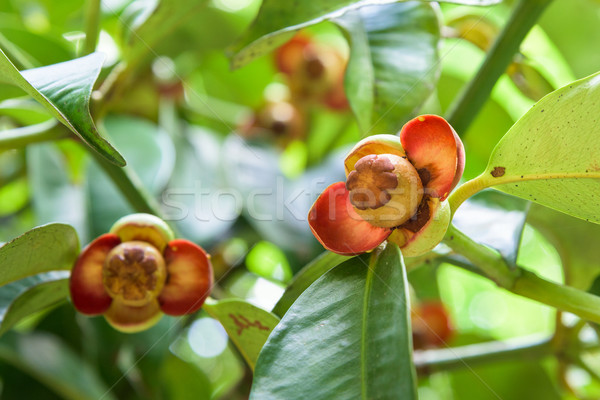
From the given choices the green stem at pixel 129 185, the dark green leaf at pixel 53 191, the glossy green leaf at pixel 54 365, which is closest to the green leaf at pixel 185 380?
the glossy green leaf at pixel 54 365

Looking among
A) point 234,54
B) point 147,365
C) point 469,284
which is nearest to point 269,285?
point 147,365

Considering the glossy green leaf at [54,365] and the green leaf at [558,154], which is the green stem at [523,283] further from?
the glossy green leaf at [54,365]

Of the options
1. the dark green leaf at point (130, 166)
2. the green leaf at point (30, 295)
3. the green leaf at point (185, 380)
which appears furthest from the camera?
the green leaf at point (185, 380)

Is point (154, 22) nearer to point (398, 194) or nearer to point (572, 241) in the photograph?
point (398, 194)

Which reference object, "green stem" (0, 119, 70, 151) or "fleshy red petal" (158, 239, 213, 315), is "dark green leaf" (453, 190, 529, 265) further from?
"green stem" (0, 119, 70, 151)

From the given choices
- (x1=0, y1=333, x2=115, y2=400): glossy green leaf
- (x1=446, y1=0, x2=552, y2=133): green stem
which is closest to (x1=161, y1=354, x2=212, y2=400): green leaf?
(x1=0, y1=333, x2=115, y2=400): glossy green leaf
